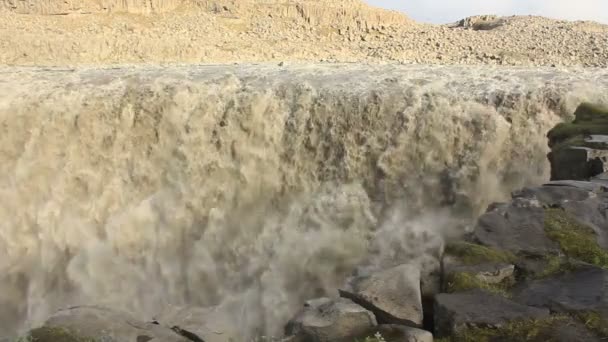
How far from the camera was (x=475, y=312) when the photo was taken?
4809 millimetres

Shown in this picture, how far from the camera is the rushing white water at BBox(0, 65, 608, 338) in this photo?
10.6 meters

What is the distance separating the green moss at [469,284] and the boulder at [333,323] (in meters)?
0.82

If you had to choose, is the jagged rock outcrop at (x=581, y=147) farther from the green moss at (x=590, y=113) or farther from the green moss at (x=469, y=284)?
the green moss at (x=469, y=284)

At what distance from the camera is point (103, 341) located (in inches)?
205

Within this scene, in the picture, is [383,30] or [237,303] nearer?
[237,303]

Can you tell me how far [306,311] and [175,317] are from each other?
3039 mm

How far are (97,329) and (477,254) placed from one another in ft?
11.8

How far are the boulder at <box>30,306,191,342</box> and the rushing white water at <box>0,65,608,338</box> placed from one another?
3943mm

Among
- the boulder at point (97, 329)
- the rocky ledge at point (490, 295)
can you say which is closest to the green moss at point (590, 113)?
the rocky ledge at point (490, 295)

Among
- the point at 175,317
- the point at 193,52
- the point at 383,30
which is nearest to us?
the point at 175,317

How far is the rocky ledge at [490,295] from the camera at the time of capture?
4680 millimetres

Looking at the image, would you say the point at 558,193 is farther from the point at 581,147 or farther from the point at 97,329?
the point at 97,329

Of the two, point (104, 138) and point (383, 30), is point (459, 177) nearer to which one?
point (104, 138)

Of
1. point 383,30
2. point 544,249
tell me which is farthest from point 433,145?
point 383,30
